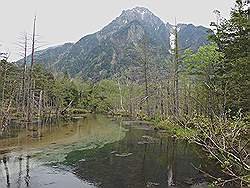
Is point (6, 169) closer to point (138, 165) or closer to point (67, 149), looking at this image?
point (67, 149)

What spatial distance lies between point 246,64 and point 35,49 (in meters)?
25.9

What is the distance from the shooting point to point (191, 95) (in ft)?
152

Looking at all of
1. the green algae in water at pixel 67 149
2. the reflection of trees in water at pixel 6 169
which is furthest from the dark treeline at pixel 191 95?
the green algae in water at pixel 67 149

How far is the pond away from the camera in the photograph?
15.6 metres

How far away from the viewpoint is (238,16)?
22.5 meters

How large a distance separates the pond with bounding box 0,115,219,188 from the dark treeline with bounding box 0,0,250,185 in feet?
5.47

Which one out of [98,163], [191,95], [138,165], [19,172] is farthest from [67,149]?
[191,95]

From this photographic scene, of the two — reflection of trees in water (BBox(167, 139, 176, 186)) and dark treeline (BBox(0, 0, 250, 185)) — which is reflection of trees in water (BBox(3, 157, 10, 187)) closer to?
dark treeline (BBox(0, 0, 250, 185))

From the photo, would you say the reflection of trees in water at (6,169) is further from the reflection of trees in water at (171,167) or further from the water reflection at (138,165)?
the reflection of trees in water at (171,167)

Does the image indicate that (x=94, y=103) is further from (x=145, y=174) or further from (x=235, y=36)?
(x=145, y=174)

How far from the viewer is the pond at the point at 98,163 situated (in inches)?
615

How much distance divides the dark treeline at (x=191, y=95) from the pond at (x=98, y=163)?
167cm

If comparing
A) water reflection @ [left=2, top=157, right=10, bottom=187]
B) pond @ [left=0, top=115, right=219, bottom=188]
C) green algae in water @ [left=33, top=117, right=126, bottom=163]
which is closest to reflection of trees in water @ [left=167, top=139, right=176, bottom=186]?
pond @ [left=0, top=115, right=219, bottom=188]

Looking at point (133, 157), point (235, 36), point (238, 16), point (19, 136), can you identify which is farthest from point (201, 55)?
point (19, 136)
